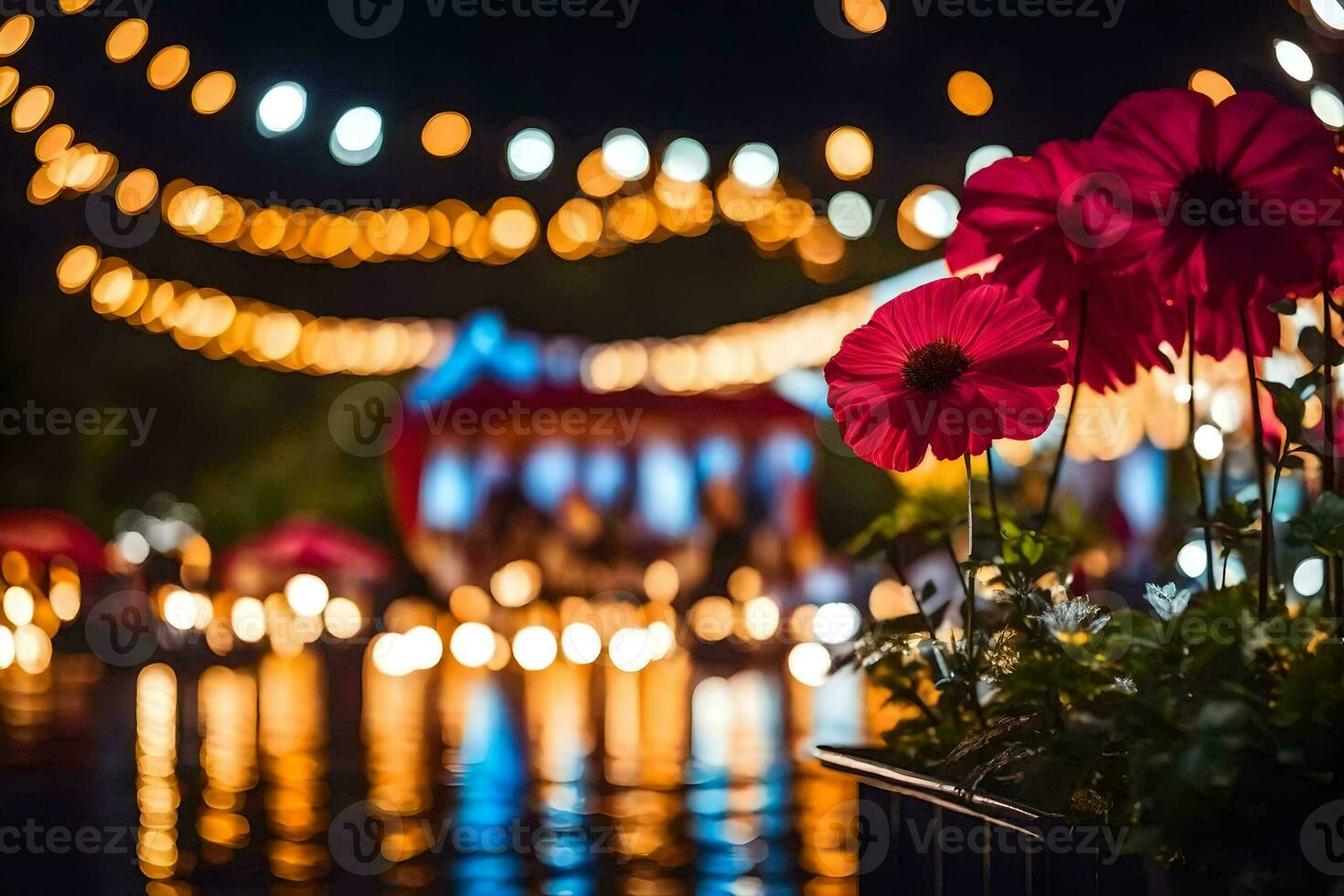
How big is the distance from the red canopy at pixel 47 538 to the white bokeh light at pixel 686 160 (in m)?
5.87

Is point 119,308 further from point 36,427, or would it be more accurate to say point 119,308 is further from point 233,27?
point 233,27

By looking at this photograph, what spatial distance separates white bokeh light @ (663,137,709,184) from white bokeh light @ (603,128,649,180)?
13cm

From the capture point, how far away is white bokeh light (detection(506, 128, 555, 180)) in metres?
5.06

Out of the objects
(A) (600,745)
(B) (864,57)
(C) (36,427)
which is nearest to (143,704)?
(A) (600,745)

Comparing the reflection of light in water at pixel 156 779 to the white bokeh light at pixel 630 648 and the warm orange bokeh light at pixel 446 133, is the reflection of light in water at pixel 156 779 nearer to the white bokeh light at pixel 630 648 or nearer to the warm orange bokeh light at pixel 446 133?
the warm orange bokeh light at pixel 446 133

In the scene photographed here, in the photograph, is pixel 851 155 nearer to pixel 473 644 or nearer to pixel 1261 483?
pixel 1261 483

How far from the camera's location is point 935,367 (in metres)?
1.10

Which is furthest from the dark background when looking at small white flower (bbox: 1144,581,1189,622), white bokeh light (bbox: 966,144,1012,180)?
small white flower (bbox: 1144,581,1189,622)

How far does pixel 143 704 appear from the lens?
17.7 ft

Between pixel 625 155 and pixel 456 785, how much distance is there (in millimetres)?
3284

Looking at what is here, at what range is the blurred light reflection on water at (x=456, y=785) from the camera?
2.43 m

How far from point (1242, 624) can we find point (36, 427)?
36.1ft

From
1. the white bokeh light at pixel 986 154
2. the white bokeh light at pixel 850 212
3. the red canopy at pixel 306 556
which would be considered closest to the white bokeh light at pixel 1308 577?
the white bokeh light at pixel 986 154

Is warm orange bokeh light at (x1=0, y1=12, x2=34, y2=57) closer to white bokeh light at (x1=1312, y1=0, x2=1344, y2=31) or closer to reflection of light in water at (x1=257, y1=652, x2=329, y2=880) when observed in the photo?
reflection of light in water at (x1=257, y1=652, x2=329, y2=880)
